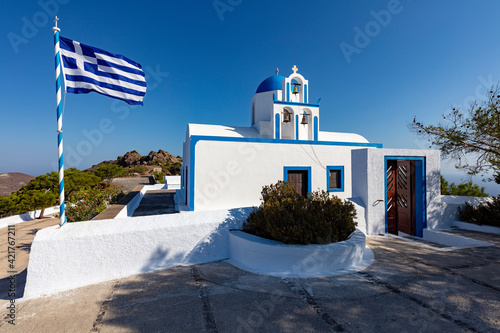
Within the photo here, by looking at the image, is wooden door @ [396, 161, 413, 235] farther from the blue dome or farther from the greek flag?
the greek flag

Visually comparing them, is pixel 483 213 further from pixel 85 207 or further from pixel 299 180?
pixel 85 207

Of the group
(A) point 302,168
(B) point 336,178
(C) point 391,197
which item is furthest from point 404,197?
(A) point 302,168

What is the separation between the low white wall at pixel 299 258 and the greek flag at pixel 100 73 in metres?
4.39

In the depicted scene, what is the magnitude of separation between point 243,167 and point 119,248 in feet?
19.3

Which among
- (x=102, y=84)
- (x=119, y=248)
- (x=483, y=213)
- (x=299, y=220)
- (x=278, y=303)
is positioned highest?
A: (x=102, y=84)

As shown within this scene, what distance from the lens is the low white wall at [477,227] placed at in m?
7.76

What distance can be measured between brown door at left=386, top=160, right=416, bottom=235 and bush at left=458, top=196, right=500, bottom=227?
6.65 feet

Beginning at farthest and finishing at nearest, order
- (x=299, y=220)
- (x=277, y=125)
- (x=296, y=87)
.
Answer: (x=296, y=87), (x=277, y=125), (x=299, y=220)

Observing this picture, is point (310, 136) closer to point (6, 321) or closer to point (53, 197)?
point (6, 321)

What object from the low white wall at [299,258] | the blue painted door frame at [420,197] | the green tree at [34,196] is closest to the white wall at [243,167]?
the blue painted door frame at [420,197]

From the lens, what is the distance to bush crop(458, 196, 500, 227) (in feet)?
26.1

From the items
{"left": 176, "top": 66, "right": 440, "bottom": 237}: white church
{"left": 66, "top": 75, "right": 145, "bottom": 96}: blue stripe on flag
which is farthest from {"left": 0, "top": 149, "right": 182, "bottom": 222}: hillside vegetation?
{"left": 66, "top": 75, "right": 145, "bottom": 96}: blue stripe on flag

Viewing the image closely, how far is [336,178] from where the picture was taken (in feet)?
37.5

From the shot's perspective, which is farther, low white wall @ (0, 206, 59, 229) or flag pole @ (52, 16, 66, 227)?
low white wall @ (0, 206, 59, 229)
